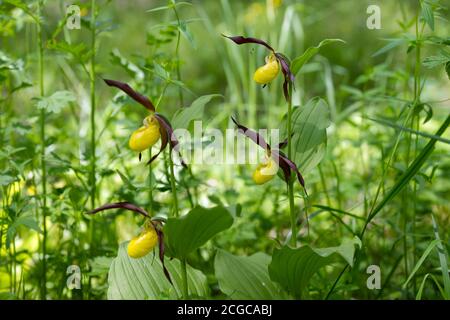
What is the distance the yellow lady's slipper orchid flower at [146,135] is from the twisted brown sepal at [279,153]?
0.13m

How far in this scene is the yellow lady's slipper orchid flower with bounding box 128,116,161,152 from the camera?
95 centimetres

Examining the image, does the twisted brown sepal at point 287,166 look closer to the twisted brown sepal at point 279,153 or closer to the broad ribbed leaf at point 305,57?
the twisted brown sepal at point 279,153

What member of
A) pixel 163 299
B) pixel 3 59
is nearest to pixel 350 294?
pixel 163 299

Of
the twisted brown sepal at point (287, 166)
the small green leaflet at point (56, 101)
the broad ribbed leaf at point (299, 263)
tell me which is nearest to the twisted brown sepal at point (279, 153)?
the twisted brown sepal at point (287, 166)

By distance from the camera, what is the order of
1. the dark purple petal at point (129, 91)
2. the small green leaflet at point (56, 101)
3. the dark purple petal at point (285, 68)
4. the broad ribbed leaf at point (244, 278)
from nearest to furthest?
the dark purple petal at point (129, 91)
the dark purple petal at point (285, 68)
the broad ribbed leaf at point (244, 278)
the small green leaflet at point (56, 101)

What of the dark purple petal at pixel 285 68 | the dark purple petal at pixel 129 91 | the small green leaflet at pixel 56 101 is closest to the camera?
the dark purple petal at pixel 129 91

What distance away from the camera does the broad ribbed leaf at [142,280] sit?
1098 millimetres

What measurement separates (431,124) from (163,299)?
1.58m

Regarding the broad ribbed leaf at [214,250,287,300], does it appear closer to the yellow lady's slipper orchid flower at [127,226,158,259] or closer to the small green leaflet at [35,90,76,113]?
the yellow lady's slipper orchid flower at [127,226,158,259]

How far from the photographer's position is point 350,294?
1.36 meters

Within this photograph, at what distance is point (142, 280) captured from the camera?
1.12 meters

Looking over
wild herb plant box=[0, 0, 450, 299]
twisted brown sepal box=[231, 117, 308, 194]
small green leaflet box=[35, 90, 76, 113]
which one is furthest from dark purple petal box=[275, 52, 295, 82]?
small green leaflet box=[35, 90, 76, 113]

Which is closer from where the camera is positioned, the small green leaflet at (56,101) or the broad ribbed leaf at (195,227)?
the broad ribbed leaf at (195,227)
